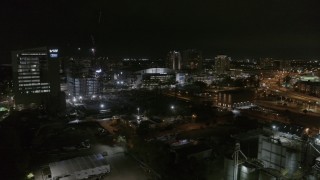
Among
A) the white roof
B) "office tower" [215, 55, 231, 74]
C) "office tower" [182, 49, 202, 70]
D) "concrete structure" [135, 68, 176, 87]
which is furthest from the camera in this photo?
"office tower" [182, 49, 202, 70]

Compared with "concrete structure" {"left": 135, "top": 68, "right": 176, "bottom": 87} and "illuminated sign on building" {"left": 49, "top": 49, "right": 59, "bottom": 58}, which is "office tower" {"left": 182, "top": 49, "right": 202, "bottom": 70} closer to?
"concrete structure" {"left": 135, "top": 68, "right": 176, "bottom": 87}

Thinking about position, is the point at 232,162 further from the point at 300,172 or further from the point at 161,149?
the point at 161,149

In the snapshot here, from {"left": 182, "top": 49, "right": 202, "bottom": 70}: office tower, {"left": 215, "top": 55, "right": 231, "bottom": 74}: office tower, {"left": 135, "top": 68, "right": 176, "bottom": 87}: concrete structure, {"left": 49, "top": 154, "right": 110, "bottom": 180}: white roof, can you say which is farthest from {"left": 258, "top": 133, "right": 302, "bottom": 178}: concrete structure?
{"left": 182, "top": 49, "right": 202, "bottom": 70}: office tower

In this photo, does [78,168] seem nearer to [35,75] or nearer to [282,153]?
[282,153]

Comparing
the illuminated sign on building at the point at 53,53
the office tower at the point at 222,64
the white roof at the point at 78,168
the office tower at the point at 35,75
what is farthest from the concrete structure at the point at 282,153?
the office tower at the point at 222,64

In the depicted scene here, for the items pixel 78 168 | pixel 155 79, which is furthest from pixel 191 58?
pixel 78 168

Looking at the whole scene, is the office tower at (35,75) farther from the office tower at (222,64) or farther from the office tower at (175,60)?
the office tower at (222,64)

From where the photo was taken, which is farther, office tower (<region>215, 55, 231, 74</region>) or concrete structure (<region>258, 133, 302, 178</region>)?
office tower (<region>215, 55, 231, 74</region>)

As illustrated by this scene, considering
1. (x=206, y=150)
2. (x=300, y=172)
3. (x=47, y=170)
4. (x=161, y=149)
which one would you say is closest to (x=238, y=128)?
(x=206, y=150)
